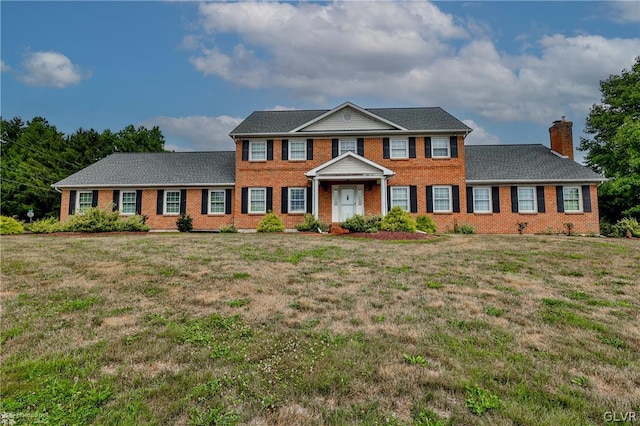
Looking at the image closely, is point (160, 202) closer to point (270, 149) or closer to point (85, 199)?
point (85, 199)

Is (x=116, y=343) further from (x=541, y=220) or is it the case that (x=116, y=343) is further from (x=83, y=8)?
(x=541, y=220)

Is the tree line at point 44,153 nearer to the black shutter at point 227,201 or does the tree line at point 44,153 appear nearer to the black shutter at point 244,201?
the black shutter at point 227,201

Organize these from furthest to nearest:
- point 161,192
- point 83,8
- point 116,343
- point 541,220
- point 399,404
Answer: point 161,192 < point 541,220 < point 83,8 < point 116,343 < point 399,404

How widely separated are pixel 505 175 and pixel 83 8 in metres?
22.0

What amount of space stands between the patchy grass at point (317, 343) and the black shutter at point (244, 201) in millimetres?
11831

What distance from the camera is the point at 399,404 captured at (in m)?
3.04

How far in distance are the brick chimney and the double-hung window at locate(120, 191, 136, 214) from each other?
27024 mm

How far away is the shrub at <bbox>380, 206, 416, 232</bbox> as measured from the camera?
1548 centimetres

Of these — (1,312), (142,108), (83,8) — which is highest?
(142,108)

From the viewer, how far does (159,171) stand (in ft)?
72.7

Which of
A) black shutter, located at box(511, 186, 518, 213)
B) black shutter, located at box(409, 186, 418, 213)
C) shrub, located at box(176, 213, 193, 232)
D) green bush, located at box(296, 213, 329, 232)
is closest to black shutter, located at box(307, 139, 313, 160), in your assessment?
green bush, located at box(296, 213, 329, 232)

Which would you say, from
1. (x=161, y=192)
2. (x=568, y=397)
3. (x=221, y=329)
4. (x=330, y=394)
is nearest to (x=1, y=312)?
(x=221, y=329)

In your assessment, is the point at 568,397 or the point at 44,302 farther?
the point at 44,302

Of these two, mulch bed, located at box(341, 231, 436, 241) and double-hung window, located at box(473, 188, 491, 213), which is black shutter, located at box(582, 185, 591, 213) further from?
mulch bed, located at box(341, 231, 436, 241)
